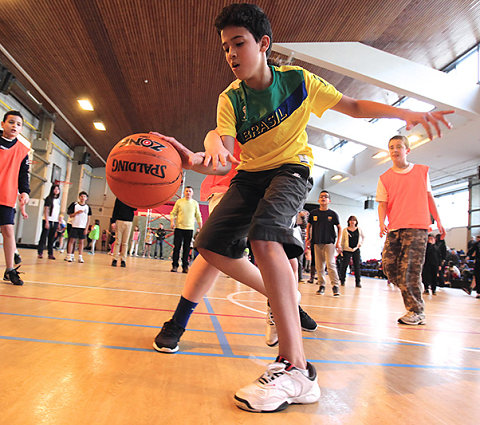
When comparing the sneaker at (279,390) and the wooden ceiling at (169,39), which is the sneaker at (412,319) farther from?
the wooden ceiling at (169,39)

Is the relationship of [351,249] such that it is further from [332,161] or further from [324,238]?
[332,161]

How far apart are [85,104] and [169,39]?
18.0 ft

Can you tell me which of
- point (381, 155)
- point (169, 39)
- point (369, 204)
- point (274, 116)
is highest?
point (169, 39)

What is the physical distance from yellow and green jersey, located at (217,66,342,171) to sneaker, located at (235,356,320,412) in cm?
89

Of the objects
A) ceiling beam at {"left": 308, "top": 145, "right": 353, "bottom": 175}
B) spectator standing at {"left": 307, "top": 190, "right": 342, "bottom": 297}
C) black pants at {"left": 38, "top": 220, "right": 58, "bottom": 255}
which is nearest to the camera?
spectator standing at {"left": 307, "top": 190, "right": 342, "bottom": 297}

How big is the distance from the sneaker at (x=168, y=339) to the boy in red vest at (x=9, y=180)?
2232 mm

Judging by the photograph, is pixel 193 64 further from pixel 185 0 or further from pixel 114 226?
pixel 114 226

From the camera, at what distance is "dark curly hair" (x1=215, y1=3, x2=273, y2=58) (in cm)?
144

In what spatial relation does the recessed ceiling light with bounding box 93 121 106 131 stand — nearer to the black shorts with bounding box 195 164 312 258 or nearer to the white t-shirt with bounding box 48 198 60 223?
the white t-shirt with bounding box 48 198 60 223

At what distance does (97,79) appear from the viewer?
10531mm

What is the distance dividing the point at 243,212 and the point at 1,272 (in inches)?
144

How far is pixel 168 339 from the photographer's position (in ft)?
5.23

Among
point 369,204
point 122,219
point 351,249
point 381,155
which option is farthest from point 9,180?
point 369,204

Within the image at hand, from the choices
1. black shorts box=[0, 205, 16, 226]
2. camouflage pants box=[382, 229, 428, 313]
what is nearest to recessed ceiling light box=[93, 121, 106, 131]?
black shorts box=[0, 205, 16, 226]
